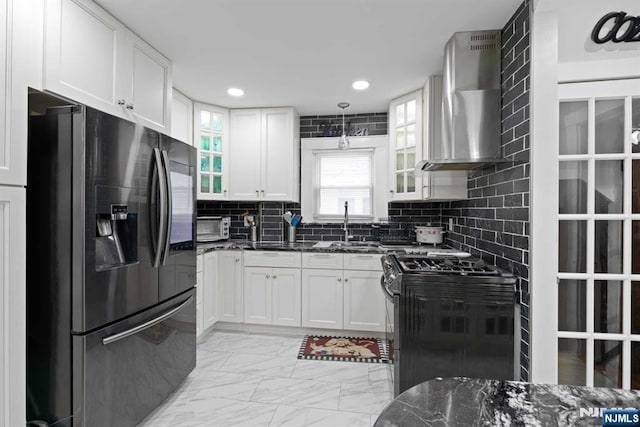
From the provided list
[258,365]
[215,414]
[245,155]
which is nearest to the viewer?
[215,414]

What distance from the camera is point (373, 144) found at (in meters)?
3.70

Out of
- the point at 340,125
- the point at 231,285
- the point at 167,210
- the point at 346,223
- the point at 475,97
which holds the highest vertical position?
the point at 340,125

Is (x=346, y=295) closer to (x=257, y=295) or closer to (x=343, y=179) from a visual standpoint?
(x=257, y=295)

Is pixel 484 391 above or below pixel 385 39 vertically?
below

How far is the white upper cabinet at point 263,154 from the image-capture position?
11.5ft

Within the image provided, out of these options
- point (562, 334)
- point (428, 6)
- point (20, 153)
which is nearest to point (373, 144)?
point (428, 6)

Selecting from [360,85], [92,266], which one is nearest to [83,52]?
[92,266]

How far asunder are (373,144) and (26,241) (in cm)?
316

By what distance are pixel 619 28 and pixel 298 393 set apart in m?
2.89

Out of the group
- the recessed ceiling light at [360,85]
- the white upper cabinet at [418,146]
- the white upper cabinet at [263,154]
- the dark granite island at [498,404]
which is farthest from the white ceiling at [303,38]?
the dark granite island at [498,404]

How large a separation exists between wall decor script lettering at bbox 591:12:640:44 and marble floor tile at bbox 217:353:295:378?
2.94 m

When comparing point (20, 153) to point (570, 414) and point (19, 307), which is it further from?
point (570, 414)

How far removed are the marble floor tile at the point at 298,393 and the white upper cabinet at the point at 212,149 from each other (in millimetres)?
1973

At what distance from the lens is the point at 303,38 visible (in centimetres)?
215
